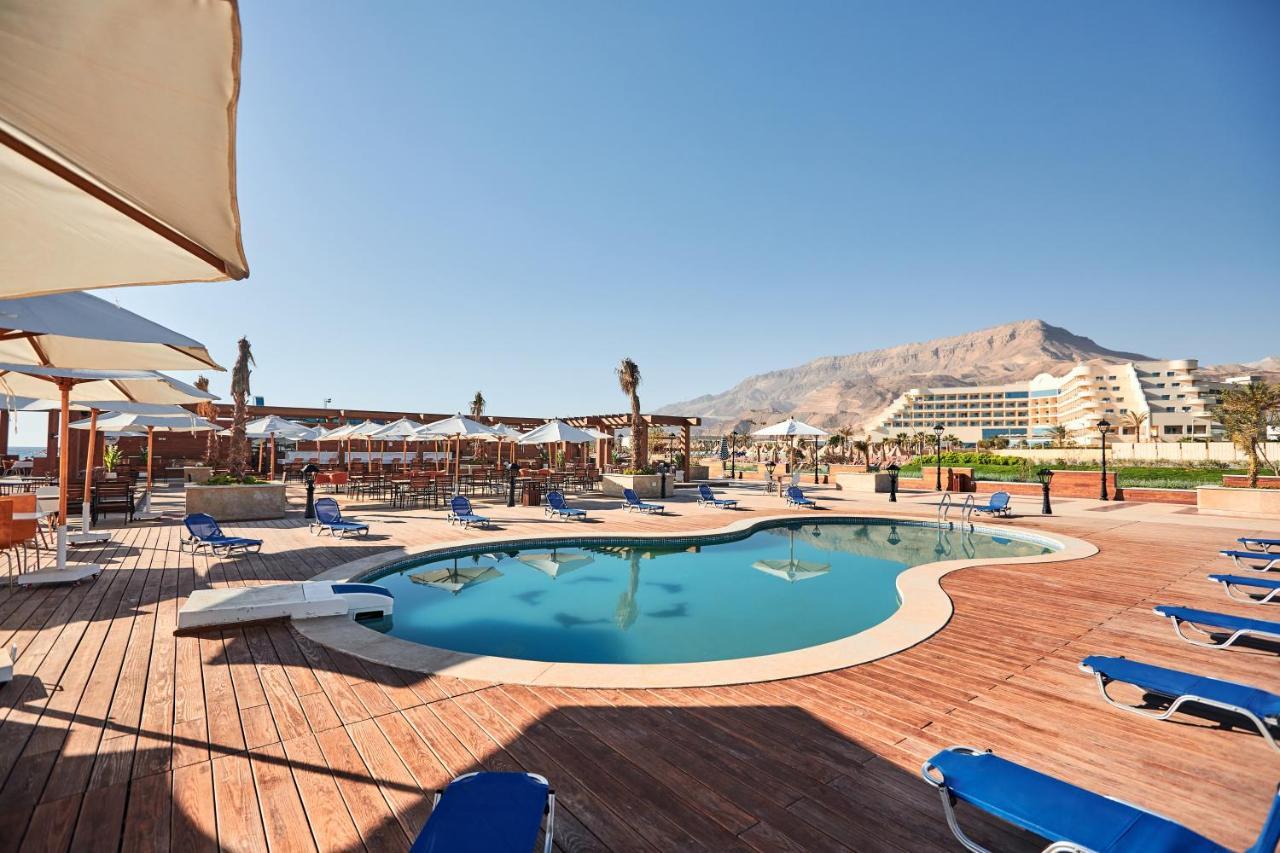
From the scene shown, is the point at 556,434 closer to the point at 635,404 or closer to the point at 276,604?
the point at 635,404

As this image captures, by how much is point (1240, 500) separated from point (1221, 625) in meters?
14.8

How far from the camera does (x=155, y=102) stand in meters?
1.59

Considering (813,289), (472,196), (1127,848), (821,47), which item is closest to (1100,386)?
(813,289)

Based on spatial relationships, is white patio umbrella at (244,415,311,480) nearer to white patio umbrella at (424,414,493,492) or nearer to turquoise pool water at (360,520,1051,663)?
white patio umbrella at (424,414,493,492)

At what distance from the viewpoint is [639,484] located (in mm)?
17469

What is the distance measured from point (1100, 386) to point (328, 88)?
452 feet

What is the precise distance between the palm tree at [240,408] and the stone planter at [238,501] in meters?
1.28

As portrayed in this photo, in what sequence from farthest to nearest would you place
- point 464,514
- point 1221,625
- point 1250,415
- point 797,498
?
point 1250,415, point 797,498, point 464,514, point 1221,625

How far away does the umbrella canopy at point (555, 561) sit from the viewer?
29.1ft

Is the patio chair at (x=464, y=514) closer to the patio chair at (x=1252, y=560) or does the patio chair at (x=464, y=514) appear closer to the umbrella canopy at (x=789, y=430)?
the umbrella canopy at (x=789, y=430)

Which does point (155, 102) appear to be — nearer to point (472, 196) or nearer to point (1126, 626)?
point (1126, 626)

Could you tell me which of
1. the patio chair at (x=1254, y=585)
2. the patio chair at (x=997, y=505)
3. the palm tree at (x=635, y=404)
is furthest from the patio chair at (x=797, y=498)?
the patio chair at (x=1254, y=585)

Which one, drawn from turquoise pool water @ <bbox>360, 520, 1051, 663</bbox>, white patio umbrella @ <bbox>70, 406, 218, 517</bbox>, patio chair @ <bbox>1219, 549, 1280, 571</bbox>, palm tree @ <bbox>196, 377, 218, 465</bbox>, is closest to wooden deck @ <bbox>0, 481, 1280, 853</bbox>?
turquoise pool water @ <bbox>360, 520, 1051, 663</bbox>

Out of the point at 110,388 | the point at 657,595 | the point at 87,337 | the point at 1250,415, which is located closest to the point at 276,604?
Answer: the point at 87,337
